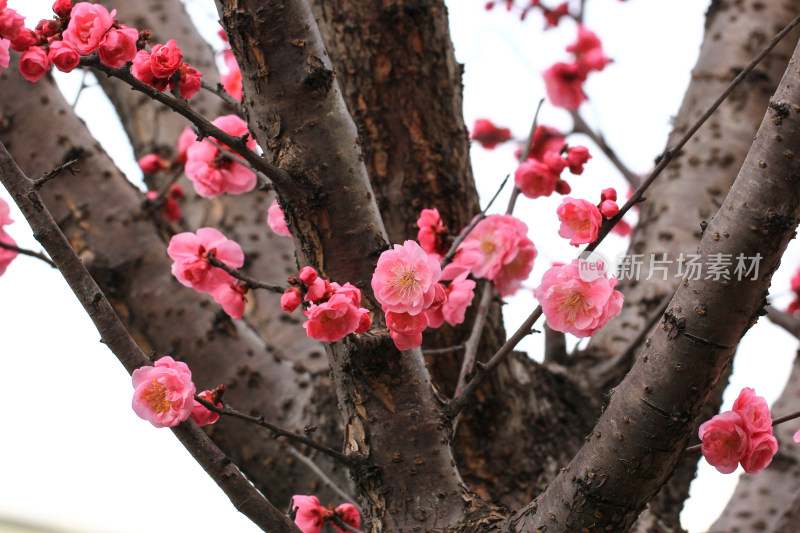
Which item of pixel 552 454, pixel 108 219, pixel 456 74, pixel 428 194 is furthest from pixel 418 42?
pixel 552 454

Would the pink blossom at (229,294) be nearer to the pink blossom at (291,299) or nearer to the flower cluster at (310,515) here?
the pink blossom at (291,299)

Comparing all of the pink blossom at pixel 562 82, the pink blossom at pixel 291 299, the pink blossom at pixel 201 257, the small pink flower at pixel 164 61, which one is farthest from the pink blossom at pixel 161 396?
the pink blossom at pixel 562 82

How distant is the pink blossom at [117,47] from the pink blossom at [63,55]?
0.11 feet

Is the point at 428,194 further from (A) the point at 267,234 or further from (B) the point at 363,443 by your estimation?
(A) the point at 267,234

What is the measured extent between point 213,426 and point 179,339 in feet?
0.65

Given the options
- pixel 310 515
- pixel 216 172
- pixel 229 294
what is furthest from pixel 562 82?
pixel 310 515

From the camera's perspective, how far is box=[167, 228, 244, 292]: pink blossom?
41.6 inches

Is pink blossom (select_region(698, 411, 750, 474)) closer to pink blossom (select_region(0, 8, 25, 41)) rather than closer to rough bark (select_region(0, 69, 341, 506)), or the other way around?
A: rough bark (select_region(0, 69, 341, 506))

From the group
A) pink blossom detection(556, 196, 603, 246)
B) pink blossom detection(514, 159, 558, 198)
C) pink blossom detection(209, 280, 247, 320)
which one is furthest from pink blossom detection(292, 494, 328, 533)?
pink blossom detection(514, 159, 558, 198)

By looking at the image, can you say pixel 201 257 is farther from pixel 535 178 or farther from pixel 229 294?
pixel 535 178

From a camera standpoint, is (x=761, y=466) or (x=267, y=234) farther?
(x=267, y=234)

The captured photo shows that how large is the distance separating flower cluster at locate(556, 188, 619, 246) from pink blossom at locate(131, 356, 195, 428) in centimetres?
53

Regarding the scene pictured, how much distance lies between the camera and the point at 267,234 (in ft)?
6.79

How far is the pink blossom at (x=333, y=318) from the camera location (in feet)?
2.85
